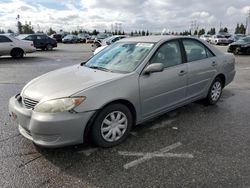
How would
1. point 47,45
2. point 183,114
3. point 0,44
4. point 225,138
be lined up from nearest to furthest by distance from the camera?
point 225,138, point 183,114, point 0,44, point 47,45

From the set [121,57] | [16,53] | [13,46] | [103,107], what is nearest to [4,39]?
[13,46]

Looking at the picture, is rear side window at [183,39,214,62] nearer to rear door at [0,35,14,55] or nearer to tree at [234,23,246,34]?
rear door at [0,35,14,55]

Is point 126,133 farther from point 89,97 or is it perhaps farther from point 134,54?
point 134,54

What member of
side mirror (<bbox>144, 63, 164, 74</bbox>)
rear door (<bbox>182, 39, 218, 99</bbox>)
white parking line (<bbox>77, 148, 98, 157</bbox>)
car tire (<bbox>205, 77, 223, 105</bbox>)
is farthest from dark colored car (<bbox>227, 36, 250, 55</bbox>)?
white parking line (<bbox>77, 148, 98, 157</bbox>)

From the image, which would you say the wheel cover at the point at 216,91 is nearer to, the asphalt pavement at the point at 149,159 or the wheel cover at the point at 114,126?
the asphalt pavement at the point at 149,159

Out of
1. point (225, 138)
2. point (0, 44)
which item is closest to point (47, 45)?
point (0, 44)

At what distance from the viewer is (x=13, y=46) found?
1482 cm

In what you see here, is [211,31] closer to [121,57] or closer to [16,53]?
[16,53]

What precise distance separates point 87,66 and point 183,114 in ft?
6.77

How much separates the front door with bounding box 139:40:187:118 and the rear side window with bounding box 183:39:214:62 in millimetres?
250

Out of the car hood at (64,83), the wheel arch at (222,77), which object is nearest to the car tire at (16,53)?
the car hood at (64,83)

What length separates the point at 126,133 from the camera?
371 cm

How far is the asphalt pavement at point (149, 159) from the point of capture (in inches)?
109

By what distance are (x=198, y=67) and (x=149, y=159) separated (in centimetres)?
229
